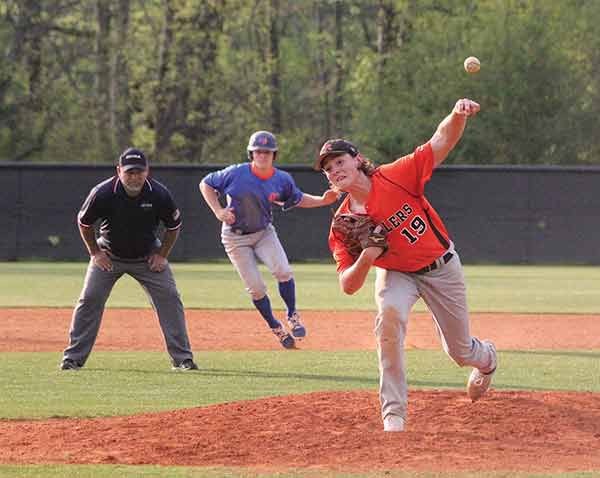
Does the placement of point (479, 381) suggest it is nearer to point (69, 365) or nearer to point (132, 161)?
point (132, 161)

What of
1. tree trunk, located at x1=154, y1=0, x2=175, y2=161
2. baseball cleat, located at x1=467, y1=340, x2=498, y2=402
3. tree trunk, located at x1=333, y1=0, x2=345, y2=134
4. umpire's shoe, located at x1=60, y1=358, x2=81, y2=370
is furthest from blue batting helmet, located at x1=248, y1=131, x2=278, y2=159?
tree trunk, located at x1=333, y1=0, x2=345, y2=134

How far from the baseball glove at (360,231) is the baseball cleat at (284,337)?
16.2 ft

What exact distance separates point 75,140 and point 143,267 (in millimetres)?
25441

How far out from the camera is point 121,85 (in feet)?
133

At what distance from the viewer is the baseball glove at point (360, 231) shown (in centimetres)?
627

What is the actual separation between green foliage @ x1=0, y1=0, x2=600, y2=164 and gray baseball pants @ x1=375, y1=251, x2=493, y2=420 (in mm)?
24489

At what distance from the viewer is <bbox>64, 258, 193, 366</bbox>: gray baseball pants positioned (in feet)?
31.5

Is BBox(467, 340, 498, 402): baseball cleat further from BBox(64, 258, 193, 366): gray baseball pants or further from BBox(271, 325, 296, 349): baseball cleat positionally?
BBox(271, 325, 296, 349): baseball cleat

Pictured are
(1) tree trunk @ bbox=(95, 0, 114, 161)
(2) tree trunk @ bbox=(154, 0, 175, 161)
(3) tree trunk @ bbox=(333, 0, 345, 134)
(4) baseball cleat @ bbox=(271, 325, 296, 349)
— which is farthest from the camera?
(3) tree trunk @ bbox=(333, 0, 345, 134)

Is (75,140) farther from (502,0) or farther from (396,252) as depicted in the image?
(396,252)

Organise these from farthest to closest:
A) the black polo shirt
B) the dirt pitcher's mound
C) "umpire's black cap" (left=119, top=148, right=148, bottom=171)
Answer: the black polo shirt < "umpire's black cap" (left=119, top=148, right=148, bottom=171) < the dirt pitcher's mound

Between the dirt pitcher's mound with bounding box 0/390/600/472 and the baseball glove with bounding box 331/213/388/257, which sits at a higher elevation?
the baseball glove with bounding box 331/213/388/257

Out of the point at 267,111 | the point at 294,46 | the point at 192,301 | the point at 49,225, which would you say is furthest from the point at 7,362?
the point at 294,46

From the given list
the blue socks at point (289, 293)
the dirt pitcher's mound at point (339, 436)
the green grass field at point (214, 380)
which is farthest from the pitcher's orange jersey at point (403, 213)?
the blue socks at point (289, 293)
